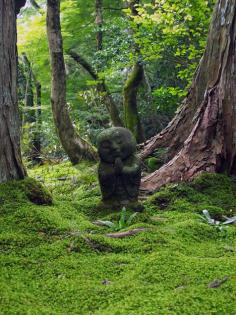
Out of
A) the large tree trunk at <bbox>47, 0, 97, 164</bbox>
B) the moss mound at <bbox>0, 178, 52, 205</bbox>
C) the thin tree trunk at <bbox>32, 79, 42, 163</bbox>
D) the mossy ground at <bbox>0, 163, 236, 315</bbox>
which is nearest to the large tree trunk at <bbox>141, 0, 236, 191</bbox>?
the mossy ground at <bbox>0, 163, 236, 315</bbox>

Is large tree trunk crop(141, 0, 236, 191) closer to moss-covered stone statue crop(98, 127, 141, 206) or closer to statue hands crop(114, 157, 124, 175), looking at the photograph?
moss-covered stone statue crop(98, 127, 141, 206)

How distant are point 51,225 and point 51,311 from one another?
66.1 inches

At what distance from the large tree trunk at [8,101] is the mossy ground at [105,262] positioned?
8.6 inches

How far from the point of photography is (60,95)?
31.4 feet

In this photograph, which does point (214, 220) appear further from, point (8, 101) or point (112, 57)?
point (112, 57)

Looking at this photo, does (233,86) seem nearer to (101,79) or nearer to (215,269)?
(215,269)

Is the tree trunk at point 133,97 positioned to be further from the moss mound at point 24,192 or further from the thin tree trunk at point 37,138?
the moss mound at point 24,192

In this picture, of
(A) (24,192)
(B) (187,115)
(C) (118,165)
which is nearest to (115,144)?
(C) (118,165)

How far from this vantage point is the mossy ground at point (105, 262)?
298 cm

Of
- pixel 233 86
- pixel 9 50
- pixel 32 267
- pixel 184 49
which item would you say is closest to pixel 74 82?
pixel 184 49

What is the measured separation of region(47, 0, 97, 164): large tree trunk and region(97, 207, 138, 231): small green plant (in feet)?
15.9

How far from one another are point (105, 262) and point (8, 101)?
7.56 feet

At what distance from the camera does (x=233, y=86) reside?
7.13 meters

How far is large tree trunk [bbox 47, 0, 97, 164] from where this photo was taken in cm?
887
